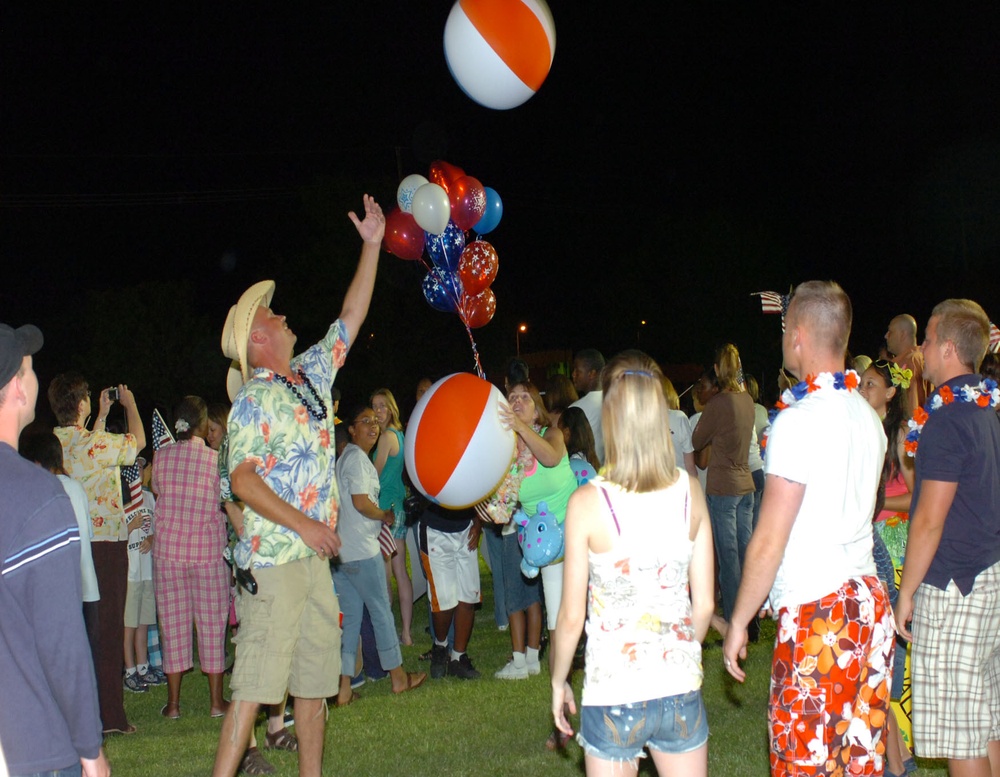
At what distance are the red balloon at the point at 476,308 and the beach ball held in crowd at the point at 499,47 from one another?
5.81 feet

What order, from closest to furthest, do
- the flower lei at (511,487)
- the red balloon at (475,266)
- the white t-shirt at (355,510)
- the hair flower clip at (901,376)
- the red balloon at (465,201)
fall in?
the hair flower clip at (901,376)
the flower lei at (511,487)
the white t-shirt at (355,510)
the red balloon at (465,201)
the red balloon at (475,266)

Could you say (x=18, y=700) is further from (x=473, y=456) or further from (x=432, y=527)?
(x=432, y=527)

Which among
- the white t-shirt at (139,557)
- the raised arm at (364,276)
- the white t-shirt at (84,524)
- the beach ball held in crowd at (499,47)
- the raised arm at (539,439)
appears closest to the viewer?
the raised arm at (364,276)

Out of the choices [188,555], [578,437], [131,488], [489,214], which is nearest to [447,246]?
[489,214]

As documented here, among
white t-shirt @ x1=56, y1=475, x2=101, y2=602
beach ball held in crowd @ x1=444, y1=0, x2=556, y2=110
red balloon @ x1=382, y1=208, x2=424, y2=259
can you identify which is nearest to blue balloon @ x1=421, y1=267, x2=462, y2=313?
red balloon @ x1=382, y1=208, x2=424, y2=259

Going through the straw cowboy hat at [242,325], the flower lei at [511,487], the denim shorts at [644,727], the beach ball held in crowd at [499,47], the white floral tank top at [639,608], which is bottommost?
the denim shorts at [644,727]

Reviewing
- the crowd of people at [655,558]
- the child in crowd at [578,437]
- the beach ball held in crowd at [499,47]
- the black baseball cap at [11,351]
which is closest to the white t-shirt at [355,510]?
the crowd of people at [655,558]


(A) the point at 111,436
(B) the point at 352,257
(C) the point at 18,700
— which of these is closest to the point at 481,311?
(A) the point at 111,436

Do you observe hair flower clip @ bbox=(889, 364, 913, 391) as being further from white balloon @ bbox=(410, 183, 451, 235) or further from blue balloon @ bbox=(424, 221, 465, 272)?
blue balloon @ bbox=(424, 221, 465, 272)

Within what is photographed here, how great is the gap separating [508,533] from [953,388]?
404 centimetres

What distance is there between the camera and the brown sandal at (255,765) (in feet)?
16.5

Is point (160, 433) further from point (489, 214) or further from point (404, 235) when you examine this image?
point (489, 214)

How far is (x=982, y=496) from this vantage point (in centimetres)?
361

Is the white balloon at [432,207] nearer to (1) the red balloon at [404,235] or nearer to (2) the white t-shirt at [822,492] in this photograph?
(1) the red balloon at [404,235]
